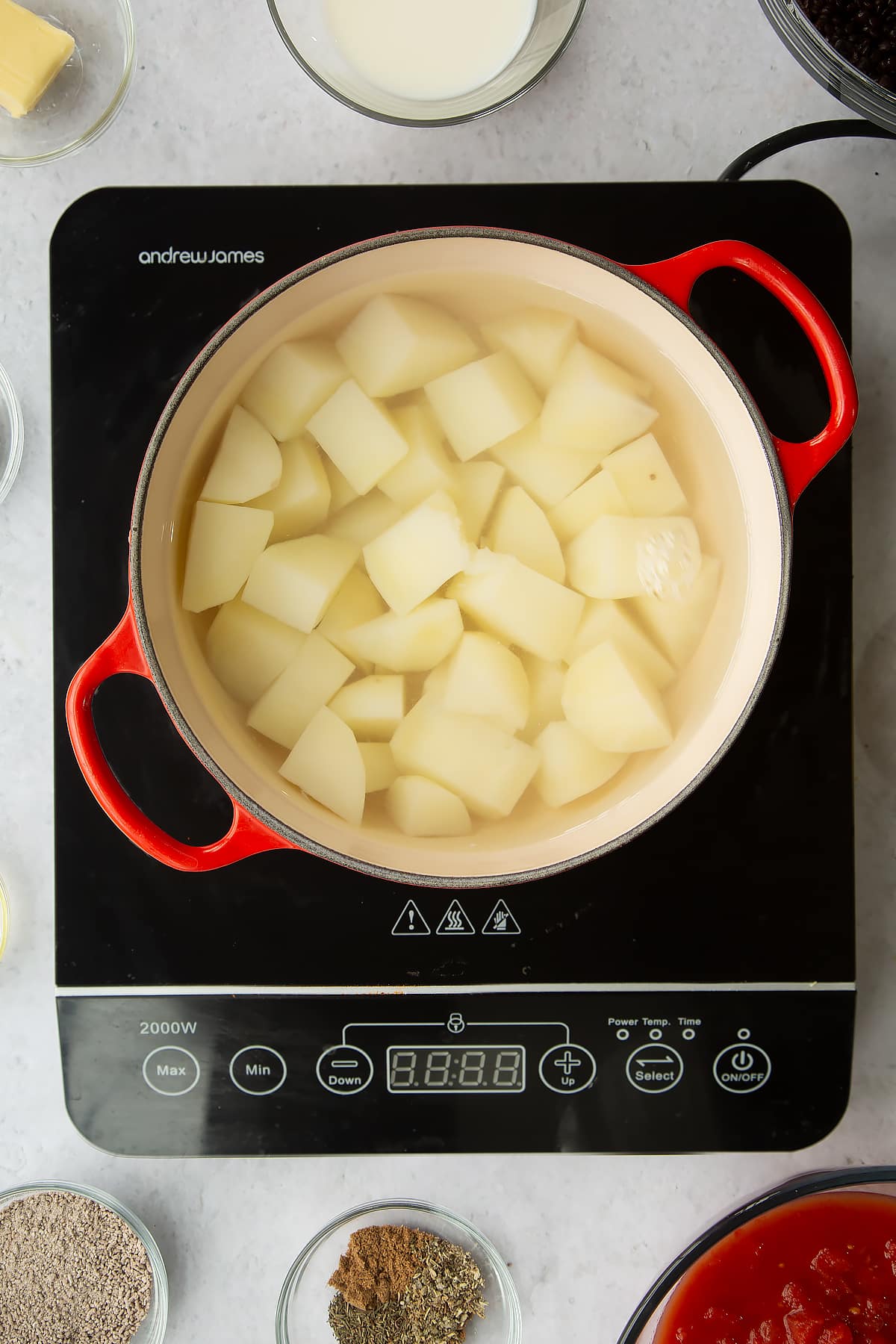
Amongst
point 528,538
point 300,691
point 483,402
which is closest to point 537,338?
point 483,402

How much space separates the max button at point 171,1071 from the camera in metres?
0.91

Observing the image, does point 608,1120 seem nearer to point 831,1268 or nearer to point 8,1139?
point 831,1268

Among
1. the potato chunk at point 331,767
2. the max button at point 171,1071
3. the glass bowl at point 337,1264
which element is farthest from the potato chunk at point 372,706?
the glass bowl at point 337,1264

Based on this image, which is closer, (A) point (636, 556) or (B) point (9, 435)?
(A) point (636, 556)

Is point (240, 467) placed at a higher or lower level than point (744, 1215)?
higher

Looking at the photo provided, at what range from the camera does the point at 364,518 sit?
87 centimetres

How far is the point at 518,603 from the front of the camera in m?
0.84

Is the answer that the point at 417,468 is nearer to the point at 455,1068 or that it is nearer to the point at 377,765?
the point at 377,765

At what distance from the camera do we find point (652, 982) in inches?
35.5

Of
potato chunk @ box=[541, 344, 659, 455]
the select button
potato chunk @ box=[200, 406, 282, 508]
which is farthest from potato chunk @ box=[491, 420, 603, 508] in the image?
the select button

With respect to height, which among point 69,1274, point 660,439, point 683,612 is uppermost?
point 660,439

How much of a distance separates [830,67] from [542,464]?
0.43 m

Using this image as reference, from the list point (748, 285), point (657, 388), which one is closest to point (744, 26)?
point (748, 285)

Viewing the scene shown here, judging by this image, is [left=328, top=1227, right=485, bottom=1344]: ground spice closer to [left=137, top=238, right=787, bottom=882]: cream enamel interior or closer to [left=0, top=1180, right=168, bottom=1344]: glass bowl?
[left=0, top=1180, right=168, bottom=1344]: glass bowl
